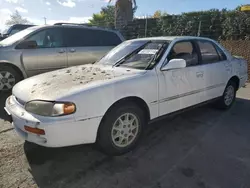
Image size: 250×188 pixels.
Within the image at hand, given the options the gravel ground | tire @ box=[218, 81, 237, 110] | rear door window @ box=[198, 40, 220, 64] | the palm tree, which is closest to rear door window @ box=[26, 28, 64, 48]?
the gravel ground

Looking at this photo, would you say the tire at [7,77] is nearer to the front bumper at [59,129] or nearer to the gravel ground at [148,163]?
the gravel ground at [148,163]

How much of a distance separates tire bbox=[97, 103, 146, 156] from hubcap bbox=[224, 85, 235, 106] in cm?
249

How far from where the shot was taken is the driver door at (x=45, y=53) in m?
5.92

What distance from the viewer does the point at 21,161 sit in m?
3.01

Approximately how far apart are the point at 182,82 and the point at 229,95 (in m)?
1.85

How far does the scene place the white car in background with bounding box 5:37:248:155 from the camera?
8.82 ft

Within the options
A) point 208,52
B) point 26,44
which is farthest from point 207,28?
point 26,44

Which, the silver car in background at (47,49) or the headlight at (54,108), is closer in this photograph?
the headlight at (54,108)

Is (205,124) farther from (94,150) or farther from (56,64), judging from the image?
(56,64)

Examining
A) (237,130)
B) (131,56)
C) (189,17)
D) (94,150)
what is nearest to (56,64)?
(131,56)

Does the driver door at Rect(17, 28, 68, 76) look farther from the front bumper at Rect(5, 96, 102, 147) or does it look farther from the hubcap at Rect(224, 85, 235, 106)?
the hubcap at Rect(224, 85, 235, 106)

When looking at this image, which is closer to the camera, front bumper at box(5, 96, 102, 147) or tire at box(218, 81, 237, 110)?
front bumper at box(5, 96, 102, 147)

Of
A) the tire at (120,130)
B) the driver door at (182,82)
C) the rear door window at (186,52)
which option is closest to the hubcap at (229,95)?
the driver door at (182,82)

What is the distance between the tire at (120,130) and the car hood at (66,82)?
40 centimetres
